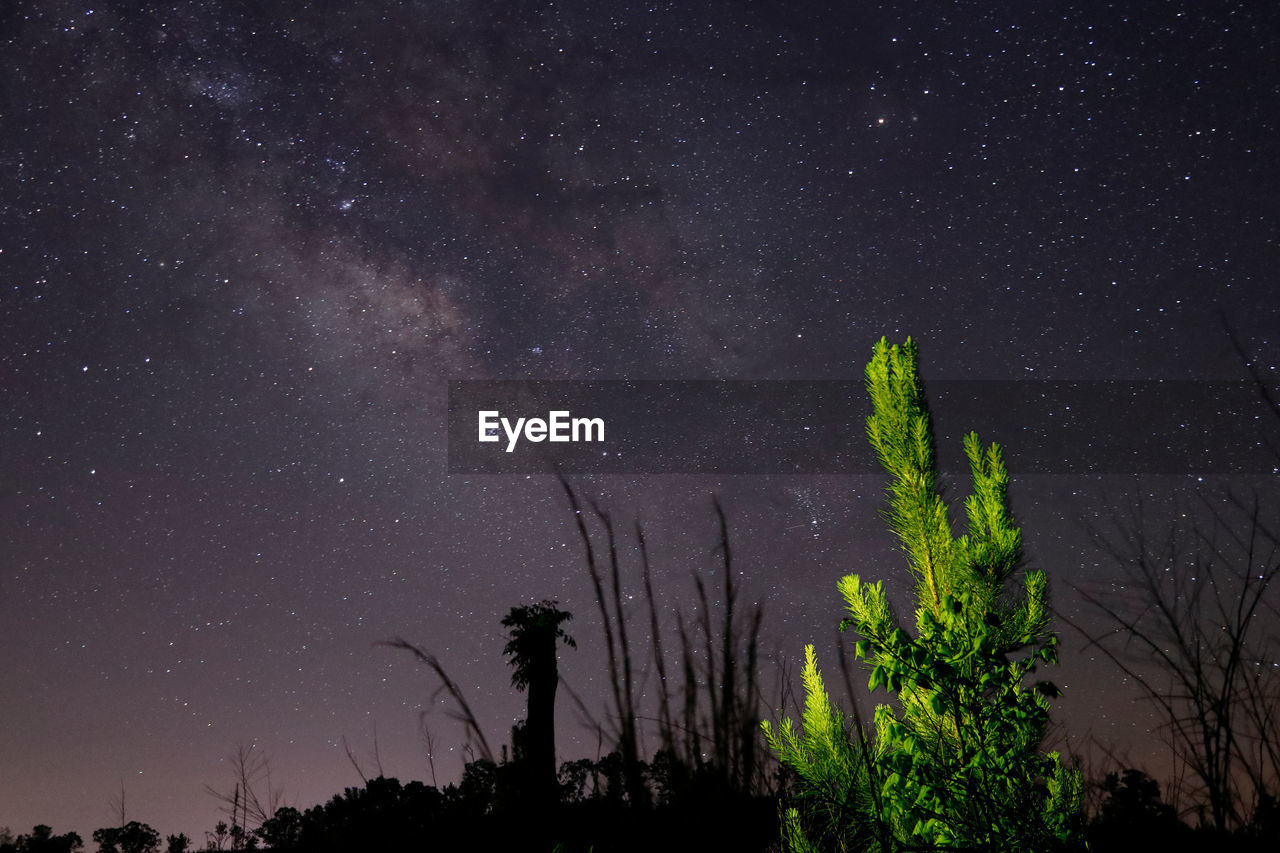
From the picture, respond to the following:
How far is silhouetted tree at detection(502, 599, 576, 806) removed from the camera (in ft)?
22.9

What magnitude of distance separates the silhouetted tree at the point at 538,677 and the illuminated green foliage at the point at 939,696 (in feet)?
10.7

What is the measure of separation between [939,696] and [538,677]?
488cm

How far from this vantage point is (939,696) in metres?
3.32

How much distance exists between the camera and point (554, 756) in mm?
7176

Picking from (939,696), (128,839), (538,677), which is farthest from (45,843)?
(939,696)

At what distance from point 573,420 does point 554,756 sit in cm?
366

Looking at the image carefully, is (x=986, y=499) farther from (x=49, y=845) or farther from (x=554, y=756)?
(x=49, y=845)

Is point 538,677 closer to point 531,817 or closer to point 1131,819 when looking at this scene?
point 531,817

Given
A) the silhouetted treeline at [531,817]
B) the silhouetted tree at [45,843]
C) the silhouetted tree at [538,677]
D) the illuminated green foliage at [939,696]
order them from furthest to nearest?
the silhouetted tree at [45,843] → the silhouetted tree at [538,677] → the silhouetted treeline at [531,817] → the illuminated green foliage at [939,696]

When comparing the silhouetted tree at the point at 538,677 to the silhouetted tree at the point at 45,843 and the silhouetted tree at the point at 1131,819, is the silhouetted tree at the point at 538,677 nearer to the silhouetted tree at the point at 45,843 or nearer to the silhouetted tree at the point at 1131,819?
the silhouetted tree at the point at 1131,819

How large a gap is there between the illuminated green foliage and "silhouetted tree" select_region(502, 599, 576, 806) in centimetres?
327

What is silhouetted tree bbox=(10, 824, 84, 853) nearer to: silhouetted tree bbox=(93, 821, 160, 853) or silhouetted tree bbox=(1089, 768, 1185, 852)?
silhouetted tree bbox=(93, 821, 160, 853)

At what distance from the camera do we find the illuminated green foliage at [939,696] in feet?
10.8

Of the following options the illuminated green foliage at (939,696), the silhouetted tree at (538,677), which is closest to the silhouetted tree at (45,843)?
the silhouetted tree at (538,677)
